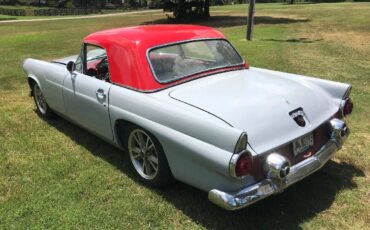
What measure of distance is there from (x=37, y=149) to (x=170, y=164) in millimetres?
2384

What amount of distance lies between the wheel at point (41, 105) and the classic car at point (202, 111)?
1.00 m

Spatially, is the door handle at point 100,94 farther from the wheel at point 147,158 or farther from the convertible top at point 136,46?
the wheel at point 147,158

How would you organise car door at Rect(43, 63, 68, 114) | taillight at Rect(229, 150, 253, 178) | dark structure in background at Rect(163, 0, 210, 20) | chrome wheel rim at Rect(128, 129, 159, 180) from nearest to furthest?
taillight at Rect(229, 150, 253, 178) < chrome wheel rim at Rect(128, 129, 159, 180) < car door at Rect(43, 63, 68, 114) < dark structure in background at Rect(163, 0, 210, 20)

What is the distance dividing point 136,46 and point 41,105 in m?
2.86

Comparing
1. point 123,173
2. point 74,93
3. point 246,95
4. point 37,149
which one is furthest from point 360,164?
point 37,149

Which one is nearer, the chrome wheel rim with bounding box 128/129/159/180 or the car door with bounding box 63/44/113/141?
the chrome wheel rim with bounding box 128/129/159/180

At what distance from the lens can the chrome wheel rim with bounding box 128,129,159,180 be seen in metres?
4.22

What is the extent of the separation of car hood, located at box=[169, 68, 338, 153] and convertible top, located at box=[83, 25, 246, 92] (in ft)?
1.22

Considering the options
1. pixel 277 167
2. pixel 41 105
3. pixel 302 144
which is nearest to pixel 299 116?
pixel 302 144

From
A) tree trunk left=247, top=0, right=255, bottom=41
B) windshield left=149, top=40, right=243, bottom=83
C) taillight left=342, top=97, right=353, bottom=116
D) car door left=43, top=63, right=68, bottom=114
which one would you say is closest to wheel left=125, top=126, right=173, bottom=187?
windshield left=149, top=40, right=243, bottom=83

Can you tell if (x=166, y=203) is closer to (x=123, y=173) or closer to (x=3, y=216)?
(x=123, y=173)

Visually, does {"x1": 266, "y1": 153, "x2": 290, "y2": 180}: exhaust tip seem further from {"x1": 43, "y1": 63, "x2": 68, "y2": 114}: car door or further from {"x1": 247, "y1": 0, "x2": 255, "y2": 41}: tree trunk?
{"x1": 247, "y1": 0, "x2": 255, "y2": 41}: tree trunk

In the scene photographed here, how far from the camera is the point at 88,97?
16.0 feet

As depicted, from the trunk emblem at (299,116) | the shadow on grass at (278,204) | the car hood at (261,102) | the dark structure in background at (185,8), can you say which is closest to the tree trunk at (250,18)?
the car hood at (261,102)
